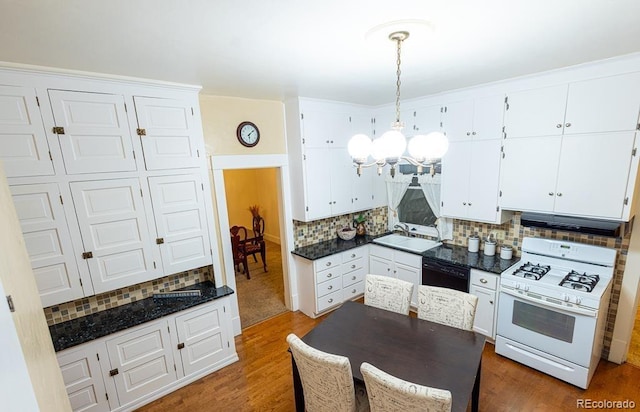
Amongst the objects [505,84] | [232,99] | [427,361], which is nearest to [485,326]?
[427,361]

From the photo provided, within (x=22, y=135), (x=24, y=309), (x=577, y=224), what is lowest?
(x=577, y=224)

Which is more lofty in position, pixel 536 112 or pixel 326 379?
pixel 536 112

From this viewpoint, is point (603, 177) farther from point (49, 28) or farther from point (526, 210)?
point (49, 28)

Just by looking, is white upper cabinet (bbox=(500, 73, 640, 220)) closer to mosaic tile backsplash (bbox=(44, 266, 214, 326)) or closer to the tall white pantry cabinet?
the tall white pantry cabinet

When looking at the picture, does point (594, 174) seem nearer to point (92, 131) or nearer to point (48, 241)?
point (92, 131)

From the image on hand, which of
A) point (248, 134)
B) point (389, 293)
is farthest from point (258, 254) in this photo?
point (389, 293)

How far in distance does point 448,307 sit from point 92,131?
321cm

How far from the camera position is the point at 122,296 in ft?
8.85

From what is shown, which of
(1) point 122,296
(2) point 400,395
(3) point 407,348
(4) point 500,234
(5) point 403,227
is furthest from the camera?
(5) point 403,227

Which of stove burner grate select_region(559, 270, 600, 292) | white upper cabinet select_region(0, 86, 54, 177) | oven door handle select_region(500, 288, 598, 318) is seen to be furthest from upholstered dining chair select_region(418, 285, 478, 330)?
white upper cabinet select_region(0, 86, 54, 177)

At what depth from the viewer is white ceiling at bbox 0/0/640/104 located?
138 centimetres

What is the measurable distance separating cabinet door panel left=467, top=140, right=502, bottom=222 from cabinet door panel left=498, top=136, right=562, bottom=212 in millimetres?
73

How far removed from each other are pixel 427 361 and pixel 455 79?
8.20 ft

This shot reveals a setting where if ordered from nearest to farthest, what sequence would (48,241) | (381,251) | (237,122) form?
(48,241)
(237,122)
(381,251)
